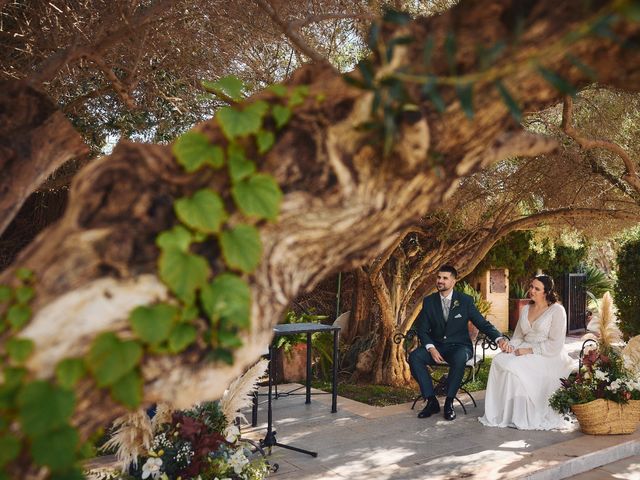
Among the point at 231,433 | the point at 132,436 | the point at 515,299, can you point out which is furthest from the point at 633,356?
the point at 515,299

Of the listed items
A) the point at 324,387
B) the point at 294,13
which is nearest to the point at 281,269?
the point at 294,13

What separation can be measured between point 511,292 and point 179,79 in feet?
37.8

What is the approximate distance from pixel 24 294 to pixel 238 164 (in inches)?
20.9

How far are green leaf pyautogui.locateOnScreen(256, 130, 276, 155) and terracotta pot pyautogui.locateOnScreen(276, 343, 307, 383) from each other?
7635 millimetres

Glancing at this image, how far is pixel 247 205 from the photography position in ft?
4.47

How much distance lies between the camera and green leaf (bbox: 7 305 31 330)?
1.26 metres

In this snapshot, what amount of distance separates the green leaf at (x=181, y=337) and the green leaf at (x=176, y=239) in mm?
166

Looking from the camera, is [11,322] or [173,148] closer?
[11,322]

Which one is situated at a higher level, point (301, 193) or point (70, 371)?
point (301, 193)

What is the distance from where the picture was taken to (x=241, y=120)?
1.44 metres

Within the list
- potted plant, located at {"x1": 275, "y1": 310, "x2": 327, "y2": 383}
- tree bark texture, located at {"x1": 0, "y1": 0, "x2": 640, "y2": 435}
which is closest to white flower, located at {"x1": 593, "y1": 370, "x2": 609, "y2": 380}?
potted plant, located at {"x1": 275, "y1": 310, "x2": 327, "y2": 383}

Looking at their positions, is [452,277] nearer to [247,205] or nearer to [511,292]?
[247,205]

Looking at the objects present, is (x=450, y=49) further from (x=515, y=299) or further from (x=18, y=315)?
(x=515, y=299)

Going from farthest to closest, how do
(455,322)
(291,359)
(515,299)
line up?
A: (515,299)
(291,359)
(455,322)
